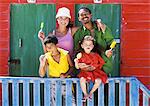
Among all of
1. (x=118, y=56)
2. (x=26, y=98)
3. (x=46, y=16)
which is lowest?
(x=26, y=98)

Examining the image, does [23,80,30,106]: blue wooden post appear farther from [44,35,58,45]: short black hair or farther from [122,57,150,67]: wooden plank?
[122,57,150,67]: wooden plank

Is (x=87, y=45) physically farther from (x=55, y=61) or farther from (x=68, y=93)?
(x=68, y=93)

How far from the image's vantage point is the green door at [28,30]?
8.33 metres

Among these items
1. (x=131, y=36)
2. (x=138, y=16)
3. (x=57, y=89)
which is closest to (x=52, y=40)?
(x=57, y=89)

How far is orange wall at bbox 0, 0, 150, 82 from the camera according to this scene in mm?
8344

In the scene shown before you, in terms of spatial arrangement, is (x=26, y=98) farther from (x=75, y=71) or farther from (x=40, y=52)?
(x=40, y=52)

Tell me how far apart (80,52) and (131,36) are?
1.80m

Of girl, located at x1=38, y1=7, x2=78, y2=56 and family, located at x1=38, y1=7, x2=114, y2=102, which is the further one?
girl, located at x1=38, y1=7, x2=78, y2=56

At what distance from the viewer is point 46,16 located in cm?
834

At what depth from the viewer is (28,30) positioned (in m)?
8.36

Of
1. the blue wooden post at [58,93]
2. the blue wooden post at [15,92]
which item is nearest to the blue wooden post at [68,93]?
the blue wooden post at [58,93]

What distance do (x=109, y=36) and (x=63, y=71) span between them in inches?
32.9

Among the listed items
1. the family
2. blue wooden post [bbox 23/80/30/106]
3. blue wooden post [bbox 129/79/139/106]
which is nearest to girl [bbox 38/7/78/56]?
the family

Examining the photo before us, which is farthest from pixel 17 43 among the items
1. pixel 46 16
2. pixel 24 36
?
pixel 46 16
